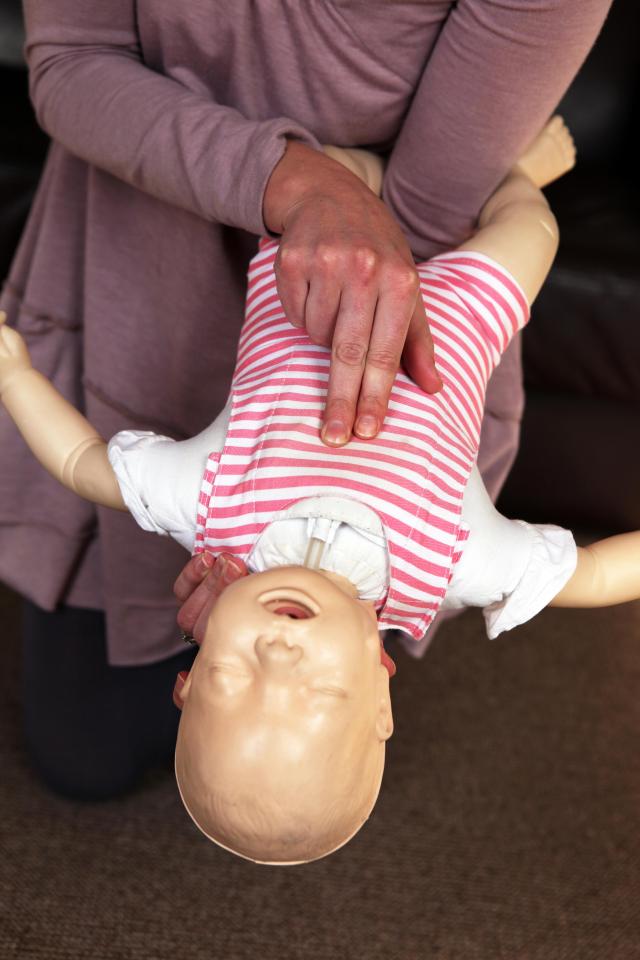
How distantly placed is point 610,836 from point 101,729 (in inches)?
25.5

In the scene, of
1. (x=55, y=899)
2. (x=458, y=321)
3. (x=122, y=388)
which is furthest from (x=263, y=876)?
(x=458, y=321)

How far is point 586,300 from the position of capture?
1.37m

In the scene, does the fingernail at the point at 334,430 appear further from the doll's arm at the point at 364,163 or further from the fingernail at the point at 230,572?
the doll's arm at the point at 364,163

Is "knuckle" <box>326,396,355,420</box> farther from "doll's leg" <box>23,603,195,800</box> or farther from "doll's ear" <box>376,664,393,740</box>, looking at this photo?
"doll's leg" <box>23,603,195,800</box>

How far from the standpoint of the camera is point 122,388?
98 centimetres

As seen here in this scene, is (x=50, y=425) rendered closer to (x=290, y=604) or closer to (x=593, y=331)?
(x=290, y=604)

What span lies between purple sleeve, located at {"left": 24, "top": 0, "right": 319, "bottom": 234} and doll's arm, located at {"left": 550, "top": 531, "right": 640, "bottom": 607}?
13.2 inches

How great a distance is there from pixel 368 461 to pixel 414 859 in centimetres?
71

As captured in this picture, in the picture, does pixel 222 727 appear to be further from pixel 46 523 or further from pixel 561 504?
pixel 561 504

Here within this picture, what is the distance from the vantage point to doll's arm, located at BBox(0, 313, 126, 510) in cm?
74

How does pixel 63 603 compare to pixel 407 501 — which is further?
pixel 63 603

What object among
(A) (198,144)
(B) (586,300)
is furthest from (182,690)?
(B) (586,300)

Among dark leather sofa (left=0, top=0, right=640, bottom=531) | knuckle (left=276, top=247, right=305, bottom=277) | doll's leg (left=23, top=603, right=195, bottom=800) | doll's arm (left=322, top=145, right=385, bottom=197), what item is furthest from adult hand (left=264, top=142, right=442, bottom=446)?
dark leather sofa (left=0, top=0, right=640, bottom=531)

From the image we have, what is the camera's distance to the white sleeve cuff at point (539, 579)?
68 centimetres
